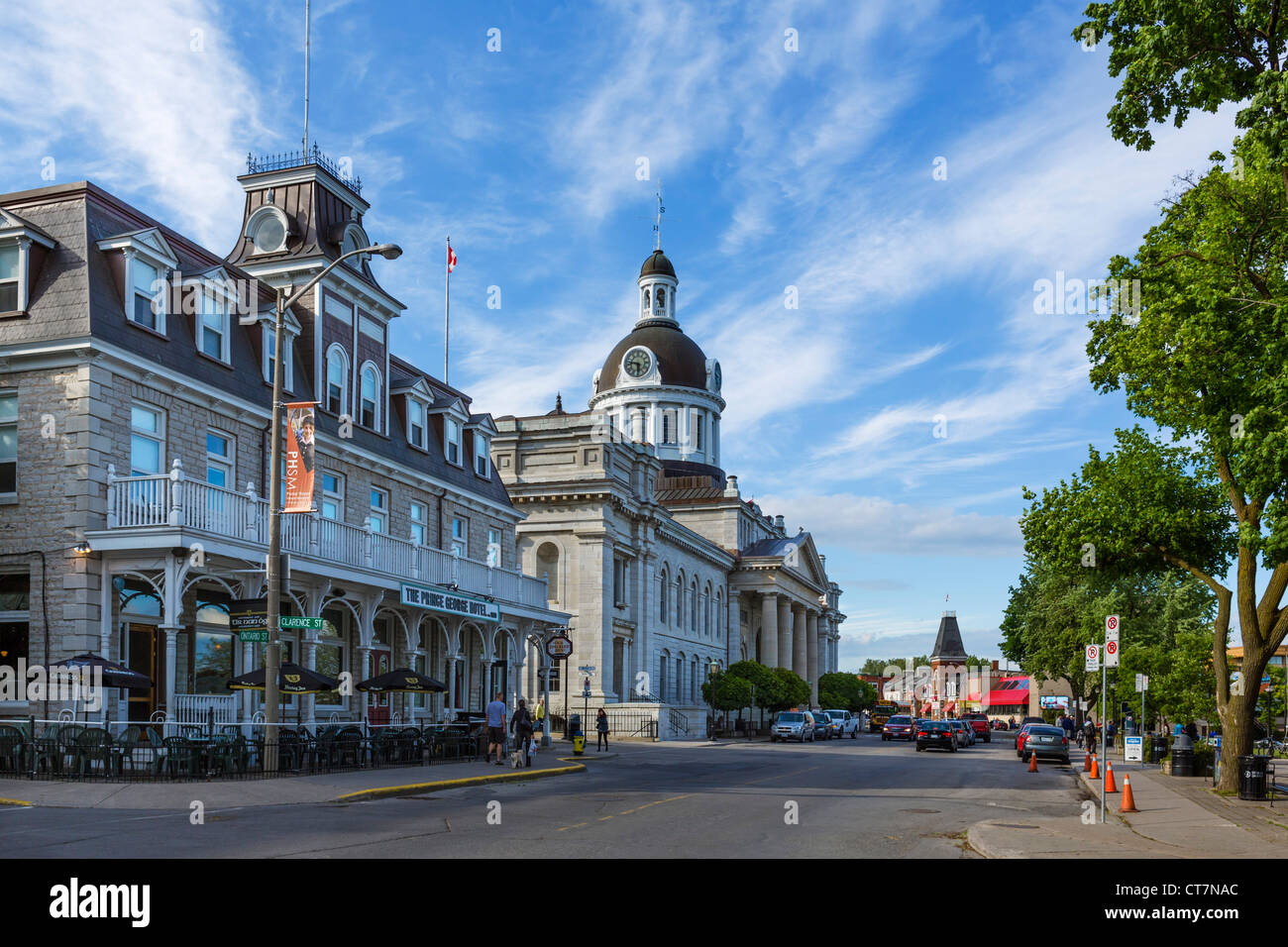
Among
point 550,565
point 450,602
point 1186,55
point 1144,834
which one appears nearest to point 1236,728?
point 1144,834

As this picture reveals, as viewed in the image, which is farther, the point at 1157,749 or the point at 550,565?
the point at 550,565

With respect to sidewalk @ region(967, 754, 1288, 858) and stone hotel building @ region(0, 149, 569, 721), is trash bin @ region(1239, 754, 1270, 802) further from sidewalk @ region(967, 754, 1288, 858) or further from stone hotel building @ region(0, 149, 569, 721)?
stone hotel building @ region(0, 149, 569, 721)

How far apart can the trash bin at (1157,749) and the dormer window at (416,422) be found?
25366 millimetres

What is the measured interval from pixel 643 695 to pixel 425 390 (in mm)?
30878

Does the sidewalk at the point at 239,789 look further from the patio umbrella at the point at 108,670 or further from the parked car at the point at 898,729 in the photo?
the parked car at the point at 898,729

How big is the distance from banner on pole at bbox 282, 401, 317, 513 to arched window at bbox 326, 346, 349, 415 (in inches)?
341

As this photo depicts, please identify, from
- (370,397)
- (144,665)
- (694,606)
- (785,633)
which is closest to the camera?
(144,665)

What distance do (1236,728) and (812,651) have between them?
85938 millimetres

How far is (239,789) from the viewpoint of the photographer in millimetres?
19906

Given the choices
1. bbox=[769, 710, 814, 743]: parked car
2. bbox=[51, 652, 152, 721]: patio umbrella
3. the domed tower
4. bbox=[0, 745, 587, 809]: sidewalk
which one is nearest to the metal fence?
bbox=[0, 745, 587, 809]: sidewalk

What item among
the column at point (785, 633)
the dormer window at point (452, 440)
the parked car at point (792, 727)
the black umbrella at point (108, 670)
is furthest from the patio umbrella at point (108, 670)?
the column at point (785, 633)

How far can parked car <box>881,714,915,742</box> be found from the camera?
69.5 meters

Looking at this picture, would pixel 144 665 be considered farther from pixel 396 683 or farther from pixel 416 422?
pixel 416 422

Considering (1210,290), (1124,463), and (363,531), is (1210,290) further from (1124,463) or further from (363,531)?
(363,531)
